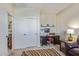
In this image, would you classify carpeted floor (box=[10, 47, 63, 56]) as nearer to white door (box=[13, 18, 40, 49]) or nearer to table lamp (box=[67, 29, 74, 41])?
white door (box=[13, 18, 40, 49])

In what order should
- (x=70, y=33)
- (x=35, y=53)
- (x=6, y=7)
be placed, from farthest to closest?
(x=70, y=33), (x=35, y=53), (x=6, y=7)

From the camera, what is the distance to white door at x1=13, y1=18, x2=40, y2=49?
126 inches

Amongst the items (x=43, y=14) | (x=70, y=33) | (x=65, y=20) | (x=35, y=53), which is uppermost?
(x=43, y=14)

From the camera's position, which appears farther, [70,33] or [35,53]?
[70,33]

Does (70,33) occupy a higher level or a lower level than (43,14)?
lower

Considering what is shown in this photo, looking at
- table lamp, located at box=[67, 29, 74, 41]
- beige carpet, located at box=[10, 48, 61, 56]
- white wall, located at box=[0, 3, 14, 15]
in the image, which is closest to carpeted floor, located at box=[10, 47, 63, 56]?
beige carpet, located at box=[10, 48, 61, 56]

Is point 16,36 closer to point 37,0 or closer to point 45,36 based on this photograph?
point 45,36

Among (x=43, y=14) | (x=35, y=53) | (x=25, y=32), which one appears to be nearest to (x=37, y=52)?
(x=35, y=53)

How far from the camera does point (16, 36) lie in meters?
3.23

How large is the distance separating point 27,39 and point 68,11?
1302 millimetres

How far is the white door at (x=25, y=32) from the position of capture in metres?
3.21

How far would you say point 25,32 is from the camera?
10.7 ft

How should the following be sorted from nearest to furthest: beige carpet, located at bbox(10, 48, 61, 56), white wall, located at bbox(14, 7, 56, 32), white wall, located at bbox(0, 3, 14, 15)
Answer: white wall, located at bbox(0, 3, 14, 15)
beige carpet, located at bbox(10, 48, 61, 56)
white wall, located at bbox(14, 7, 56, 32)

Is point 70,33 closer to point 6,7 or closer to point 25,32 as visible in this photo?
point 25,32
